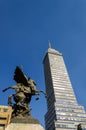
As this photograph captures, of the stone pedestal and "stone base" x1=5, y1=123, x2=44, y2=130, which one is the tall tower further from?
"stone base" x1=5, y1=123, x2=44, y2=130

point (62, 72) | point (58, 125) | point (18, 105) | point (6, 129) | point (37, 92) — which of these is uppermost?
point (62, 72)

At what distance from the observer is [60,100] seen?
148 meters

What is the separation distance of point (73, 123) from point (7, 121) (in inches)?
4820

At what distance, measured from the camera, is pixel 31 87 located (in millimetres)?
12609

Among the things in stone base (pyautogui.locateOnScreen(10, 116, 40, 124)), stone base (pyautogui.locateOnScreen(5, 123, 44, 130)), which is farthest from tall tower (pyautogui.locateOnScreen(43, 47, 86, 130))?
stone base (pyautogui.locateOnScreen(5, 123, 44, 130))

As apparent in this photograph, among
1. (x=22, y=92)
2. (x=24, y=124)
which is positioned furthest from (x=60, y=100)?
(x=24, y=124)

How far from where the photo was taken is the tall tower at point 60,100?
125 meters

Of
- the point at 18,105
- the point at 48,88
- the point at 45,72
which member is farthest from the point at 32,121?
the point at 45,72

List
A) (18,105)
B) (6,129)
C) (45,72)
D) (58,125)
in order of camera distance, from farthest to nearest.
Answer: (45,72), (58,125), (18,105), (6,129)

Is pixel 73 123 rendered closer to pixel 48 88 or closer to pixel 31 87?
pixel 48 88

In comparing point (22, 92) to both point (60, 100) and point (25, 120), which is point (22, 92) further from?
point (60, 100)

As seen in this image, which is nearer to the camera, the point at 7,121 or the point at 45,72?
the point at 7,121

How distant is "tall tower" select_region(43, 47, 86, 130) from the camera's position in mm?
124838

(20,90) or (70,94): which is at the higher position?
(70,94)
